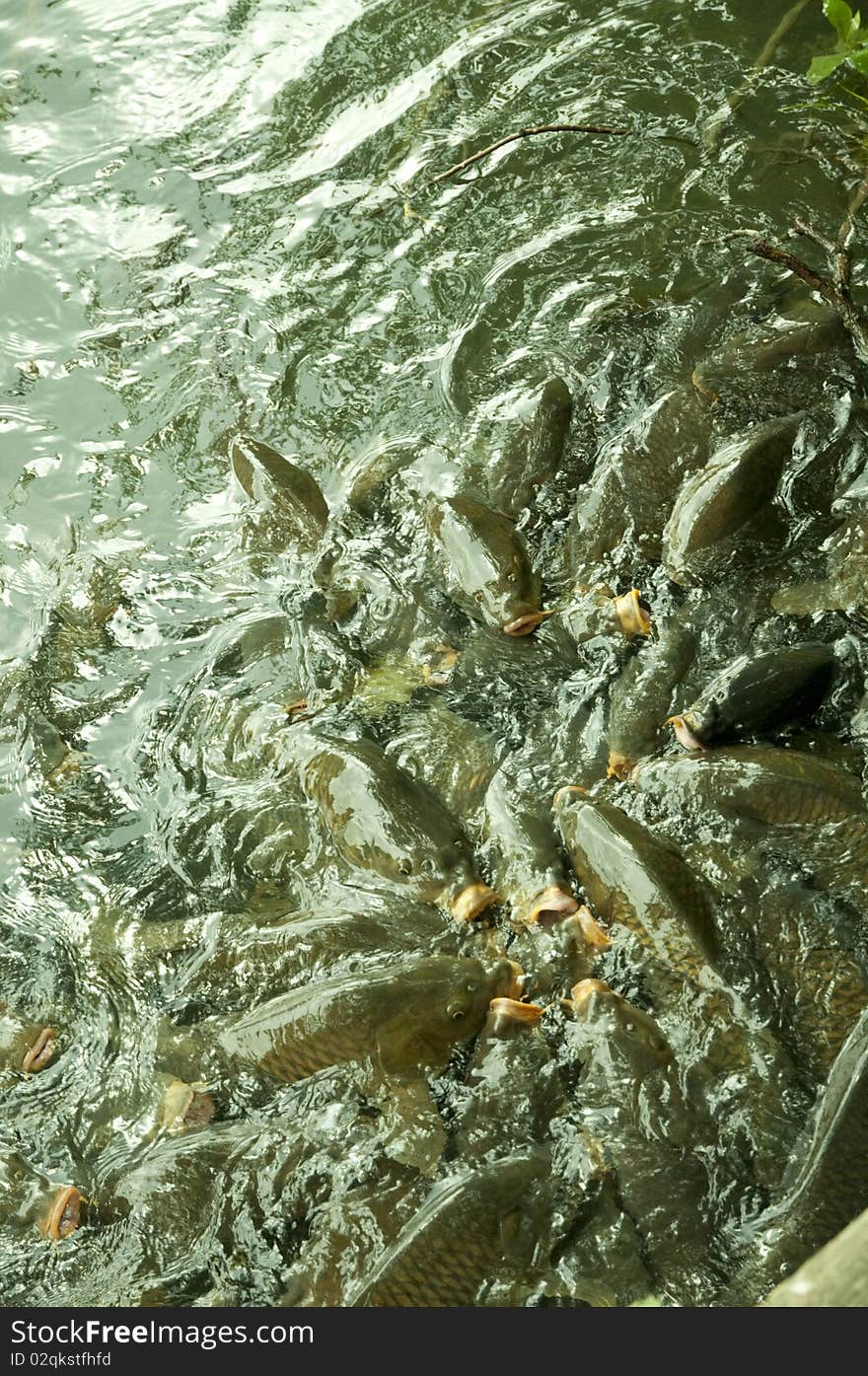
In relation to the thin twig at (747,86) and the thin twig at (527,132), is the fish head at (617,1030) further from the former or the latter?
the thin twig at (747,86)

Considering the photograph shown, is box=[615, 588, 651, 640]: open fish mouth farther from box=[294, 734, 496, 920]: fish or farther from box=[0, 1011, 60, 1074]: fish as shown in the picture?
box=[0, 1011, 60, 1074]: fish

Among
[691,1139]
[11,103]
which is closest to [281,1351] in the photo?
[691,1139]

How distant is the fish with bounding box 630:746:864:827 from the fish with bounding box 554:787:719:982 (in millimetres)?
229

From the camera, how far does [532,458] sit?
5.53 metres

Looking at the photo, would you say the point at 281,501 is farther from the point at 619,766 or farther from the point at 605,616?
the point at 619,766

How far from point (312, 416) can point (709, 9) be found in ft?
13.4

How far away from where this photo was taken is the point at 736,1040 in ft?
11.6

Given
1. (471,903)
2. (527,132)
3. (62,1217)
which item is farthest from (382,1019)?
(527,132)

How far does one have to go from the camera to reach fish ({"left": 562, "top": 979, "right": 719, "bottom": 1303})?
126 inches

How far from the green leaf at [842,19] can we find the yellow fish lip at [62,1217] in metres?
5.76

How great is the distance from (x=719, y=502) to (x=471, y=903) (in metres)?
2.02

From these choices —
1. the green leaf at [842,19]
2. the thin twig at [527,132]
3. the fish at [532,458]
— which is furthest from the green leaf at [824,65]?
the fish at [532,458]

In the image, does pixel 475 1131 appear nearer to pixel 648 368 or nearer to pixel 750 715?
pixel 750 715

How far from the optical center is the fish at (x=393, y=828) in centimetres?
415
